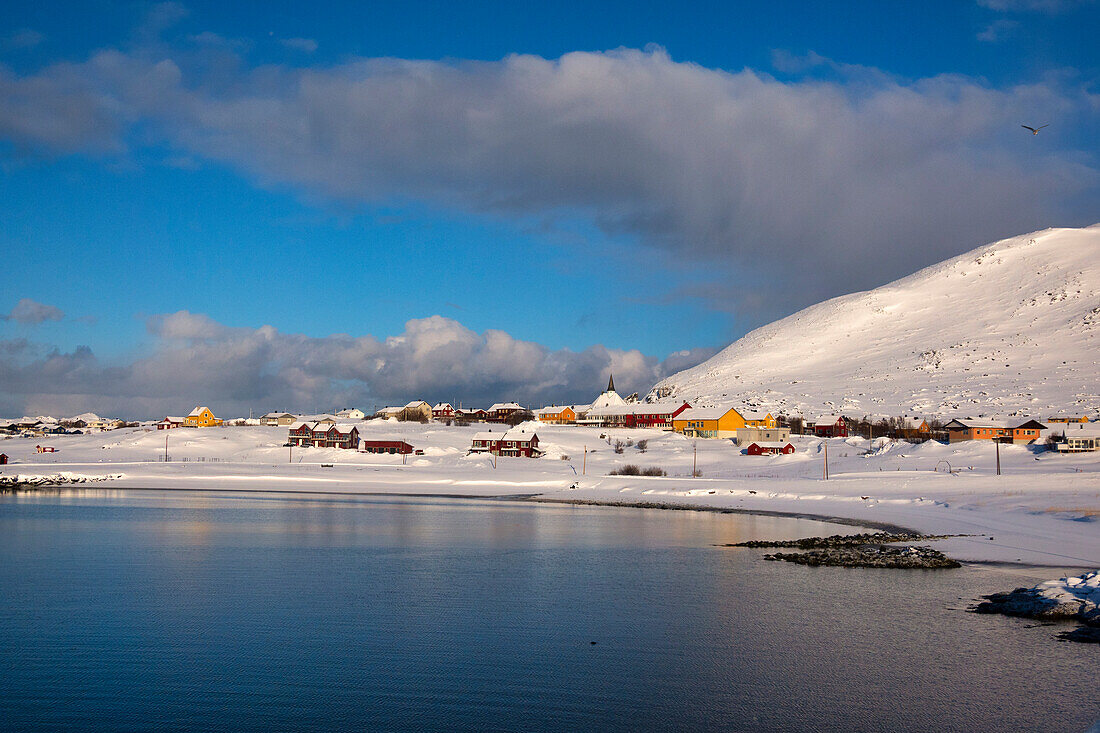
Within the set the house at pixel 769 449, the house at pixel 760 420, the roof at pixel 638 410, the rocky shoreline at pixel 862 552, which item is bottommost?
the rocky shoreline at pixel 862 552

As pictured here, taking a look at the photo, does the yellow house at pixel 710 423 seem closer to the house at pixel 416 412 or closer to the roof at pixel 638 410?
the roof at pixel 638 410

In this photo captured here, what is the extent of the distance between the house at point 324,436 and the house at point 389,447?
11.5 feet

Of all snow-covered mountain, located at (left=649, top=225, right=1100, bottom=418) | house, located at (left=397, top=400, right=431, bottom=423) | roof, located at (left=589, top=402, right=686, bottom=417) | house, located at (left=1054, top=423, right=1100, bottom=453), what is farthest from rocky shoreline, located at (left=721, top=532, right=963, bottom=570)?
house, located at (left=397, top=400, right=431, bottom=423)

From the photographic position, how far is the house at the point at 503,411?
152000 mm

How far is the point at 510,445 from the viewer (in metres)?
90.1

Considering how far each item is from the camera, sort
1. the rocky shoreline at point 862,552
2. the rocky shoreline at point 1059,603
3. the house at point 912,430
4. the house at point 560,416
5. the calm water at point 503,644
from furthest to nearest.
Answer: the house at point 560,416
the house at point 912,430
the rocky shoreline at point 862,552
the rocky shoreline at point 1059,603
the calm water at point 503,644

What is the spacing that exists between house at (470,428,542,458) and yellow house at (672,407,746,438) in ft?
81.7

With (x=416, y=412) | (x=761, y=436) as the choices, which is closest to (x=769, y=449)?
(x=761, y=436)

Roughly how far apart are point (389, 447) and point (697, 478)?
39.0 m

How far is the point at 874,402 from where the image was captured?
13488 centimetres

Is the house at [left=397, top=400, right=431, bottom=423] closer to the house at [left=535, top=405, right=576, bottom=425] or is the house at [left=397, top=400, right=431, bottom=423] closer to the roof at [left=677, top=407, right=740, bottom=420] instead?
the house at [left=535, top=405, right=576, bottom=425]

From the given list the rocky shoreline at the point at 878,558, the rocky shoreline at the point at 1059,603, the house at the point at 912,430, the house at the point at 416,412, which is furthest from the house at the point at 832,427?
the rocky shoreline at the point at 1059,603

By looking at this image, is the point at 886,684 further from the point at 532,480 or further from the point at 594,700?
the point at 532,480

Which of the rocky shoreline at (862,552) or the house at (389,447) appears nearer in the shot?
the rocky shoreline at (862,552)
